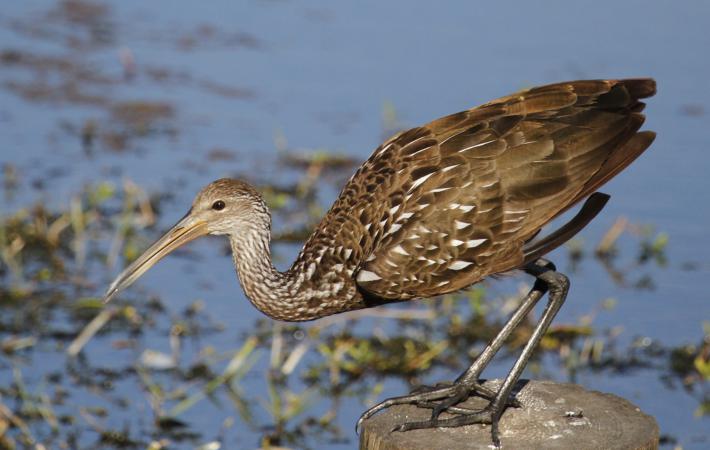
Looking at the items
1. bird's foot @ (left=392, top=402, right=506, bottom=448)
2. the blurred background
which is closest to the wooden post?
bird's foot @ (left=392, top=402, right=506, bottom=448)

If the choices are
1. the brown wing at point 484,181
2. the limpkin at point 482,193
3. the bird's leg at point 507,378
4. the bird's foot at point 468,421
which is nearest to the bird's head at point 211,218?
the limpkin at point 482,193

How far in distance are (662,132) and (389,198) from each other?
17.3 feet

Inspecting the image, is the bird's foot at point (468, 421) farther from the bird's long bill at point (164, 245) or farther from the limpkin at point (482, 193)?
the bird's long bill at point (164, 245)

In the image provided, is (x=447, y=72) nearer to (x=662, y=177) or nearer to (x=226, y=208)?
(x=662, y=177)

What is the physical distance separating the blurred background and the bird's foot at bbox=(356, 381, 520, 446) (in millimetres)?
1973

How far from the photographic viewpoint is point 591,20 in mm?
12797

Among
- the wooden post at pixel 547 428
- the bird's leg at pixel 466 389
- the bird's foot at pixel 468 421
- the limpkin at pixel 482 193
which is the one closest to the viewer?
the wooden post at pixel 547 428

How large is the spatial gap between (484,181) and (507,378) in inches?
29.8

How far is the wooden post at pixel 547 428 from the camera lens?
17.2 feet

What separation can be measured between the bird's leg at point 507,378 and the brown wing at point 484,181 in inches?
12.2

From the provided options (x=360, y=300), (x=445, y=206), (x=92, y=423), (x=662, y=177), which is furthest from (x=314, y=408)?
(x=662, y=177)

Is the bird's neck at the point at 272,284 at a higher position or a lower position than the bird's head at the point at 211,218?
lower

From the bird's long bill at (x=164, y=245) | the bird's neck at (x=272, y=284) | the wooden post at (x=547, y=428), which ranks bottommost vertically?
the wooden post at (x=547, y=428)

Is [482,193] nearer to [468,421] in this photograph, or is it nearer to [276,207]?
[468,421]
